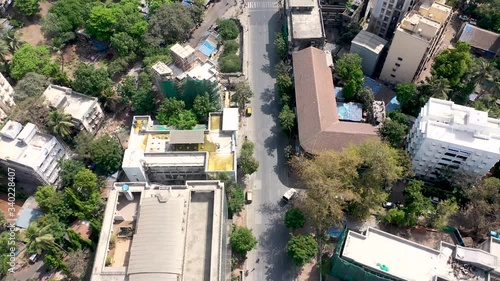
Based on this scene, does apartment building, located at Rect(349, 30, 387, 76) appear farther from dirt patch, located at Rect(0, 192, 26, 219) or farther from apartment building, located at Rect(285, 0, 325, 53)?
dirt patch, located at Rect(0, 192, 26, 219)

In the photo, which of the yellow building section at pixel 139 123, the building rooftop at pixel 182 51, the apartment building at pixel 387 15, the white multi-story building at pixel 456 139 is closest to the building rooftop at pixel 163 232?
the yellow building section at pixel 139 123

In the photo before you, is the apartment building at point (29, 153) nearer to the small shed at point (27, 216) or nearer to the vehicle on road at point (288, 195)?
the small shed at point (27, 216)

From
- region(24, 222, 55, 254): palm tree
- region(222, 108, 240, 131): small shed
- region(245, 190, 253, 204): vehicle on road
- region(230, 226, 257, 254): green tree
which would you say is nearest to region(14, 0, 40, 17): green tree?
region(222, 108, 240, 131): small shed

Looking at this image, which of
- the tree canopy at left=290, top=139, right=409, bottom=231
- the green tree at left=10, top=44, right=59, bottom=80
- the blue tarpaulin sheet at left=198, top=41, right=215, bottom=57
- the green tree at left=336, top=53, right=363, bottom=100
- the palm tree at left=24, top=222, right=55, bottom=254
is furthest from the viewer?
the blue tarpaulin sheet at left=198, top=41, right=215, bottom=57

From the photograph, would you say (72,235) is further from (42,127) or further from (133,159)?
(42,127)

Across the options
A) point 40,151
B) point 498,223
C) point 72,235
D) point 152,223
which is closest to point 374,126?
point 498,223
